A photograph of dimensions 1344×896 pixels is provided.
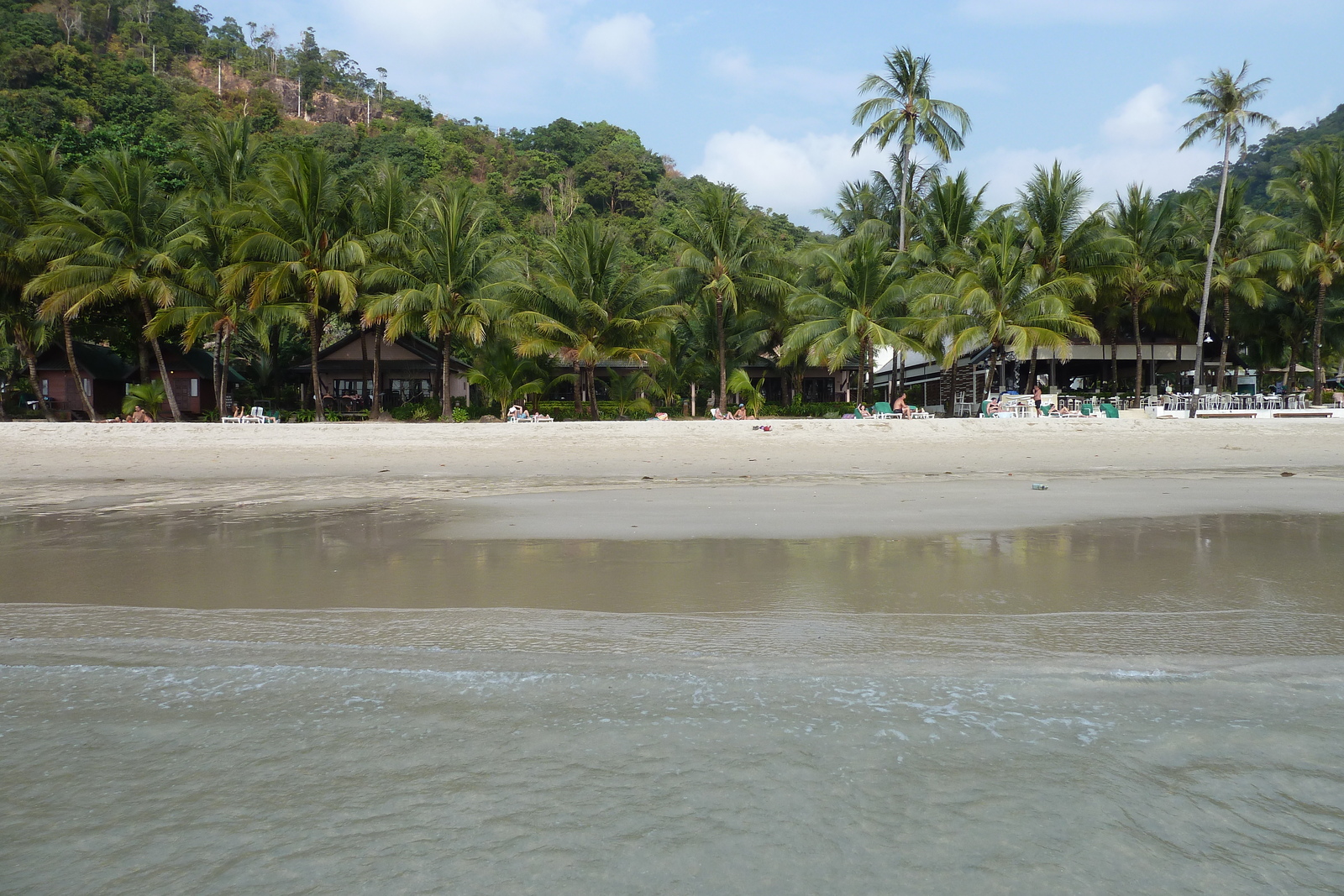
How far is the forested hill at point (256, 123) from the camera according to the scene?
1794 inches

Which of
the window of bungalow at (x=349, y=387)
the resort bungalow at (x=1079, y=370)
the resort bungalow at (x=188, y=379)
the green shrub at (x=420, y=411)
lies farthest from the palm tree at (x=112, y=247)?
the resort bungalow at (x=1079, y=370)

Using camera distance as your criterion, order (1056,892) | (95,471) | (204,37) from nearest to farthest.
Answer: (1056,892) → (95,471) → (204,37)

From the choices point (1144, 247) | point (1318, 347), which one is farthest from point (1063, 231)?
point (1318, 347)

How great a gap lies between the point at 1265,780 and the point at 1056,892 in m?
0.99

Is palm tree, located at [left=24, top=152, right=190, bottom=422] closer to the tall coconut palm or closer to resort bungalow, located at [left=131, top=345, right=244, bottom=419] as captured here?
the tall coconut palm

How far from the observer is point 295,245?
75.6 ft

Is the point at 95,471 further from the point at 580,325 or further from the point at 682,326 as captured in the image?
the point at 682,326

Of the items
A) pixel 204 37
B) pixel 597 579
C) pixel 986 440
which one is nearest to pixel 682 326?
pixel 986 440

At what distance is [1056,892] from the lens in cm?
204

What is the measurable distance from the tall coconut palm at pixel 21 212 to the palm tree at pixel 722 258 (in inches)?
718

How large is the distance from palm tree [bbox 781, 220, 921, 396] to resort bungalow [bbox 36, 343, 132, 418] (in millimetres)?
23814

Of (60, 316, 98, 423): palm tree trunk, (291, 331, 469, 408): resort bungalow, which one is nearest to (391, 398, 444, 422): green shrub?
(291, 331, 469, 408): resort bungalow

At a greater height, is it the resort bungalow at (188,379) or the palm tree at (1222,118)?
the palm tree at (1222,118)

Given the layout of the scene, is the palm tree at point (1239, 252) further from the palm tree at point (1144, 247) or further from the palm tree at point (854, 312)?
the palm tree at point (854, 312)
